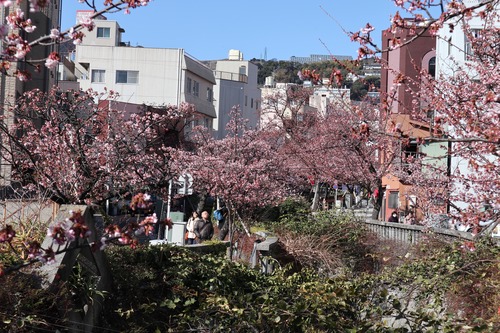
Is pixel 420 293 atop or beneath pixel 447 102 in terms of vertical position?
beneath

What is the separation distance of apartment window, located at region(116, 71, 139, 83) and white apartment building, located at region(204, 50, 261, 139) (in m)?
9.99

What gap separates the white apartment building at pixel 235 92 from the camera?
72.2 meters

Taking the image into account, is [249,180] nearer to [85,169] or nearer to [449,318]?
[85,169]

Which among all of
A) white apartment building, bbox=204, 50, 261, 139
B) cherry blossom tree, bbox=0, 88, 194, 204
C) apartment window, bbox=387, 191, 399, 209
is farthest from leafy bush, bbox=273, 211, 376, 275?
white apartment building, bbox=204, 50, 261, 139

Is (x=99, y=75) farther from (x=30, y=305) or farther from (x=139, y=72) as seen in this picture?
(x=30, y=305)

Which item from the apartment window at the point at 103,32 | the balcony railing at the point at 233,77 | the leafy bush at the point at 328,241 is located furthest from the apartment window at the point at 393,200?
the apartment window at the point at 103,32

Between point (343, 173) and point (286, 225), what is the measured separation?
16.5 metres

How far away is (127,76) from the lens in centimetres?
5706

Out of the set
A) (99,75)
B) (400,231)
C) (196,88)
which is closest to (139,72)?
(99,75)

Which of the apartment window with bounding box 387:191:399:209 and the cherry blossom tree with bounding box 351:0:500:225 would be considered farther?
the apartment window with bounding box 387:191:399:209

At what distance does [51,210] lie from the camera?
35.3 ft

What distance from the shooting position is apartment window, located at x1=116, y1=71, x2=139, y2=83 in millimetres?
56875

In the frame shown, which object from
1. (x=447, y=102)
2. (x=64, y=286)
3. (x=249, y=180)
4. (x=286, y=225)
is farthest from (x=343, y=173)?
(x=64, y=286)

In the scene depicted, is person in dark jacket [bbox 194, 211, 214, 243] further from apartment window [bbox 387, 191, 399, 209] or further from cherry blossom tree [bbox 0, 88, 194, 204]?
apartment window [bbox 387, 191, 399, 209]
